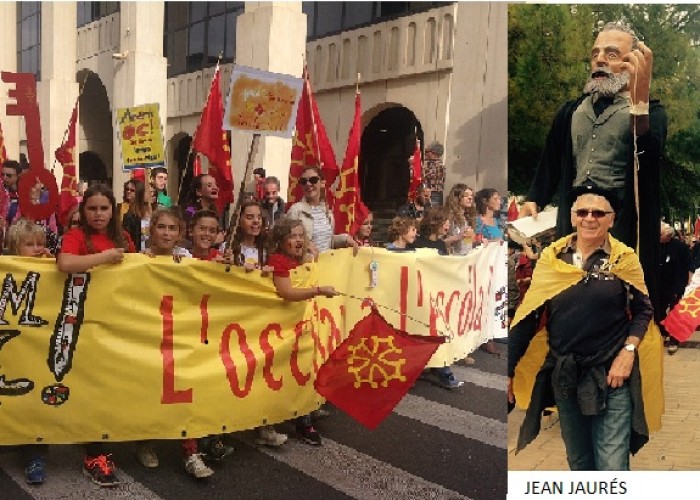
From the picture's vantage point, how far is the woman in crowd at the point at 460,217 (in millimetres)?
3285

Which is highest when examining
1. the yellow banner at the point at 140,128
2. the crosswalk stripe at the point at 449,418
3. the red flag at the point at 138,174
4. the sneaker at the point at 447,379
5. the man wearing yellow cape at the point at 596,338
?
the yellow banner at the point at 140,128

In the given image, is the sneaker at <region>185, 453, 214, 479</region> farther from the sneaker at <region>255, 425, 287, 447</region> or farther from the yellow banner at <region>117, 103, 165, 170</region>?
the yellow banner at <region>117, 103, 165, 170</region>

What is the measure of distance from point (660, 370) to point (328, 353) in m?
1.46

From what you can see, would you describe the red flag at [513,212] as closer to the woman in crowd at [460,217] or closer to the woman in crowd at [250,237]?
the woman in crowd at [460,217]

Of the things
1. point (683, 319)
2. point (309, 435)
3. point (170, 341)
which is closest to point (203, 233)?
point (170, 341)

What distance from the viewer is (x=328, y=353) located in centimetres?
376

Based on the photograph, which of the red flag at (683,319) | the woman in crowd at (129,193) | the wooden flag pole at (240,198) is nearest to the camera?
the red flag at (683,319)

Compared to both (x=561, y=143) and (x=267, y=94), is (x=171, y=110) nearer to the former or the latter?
(x=267, y=94)

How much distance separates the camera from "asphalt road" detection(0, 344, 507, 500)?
3.16 metres

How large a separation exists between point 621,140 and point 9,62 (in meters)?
2.49

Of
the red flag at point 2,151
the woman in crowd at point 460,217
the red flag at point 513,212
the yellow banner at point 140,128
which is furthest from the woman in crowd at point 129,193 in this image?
the red flag at point 513,212

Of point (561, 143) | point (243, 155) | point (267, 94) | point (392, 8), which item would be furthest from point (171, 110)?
point (561, 143)

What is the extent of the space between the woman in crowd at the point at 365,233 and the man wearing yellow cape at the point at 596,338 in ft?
3.26

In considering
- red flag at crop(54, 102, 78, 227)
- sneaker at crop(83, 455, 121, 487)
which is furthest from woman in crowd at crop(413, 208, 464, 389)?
red flag at crop(54, 102, 78, 227)
